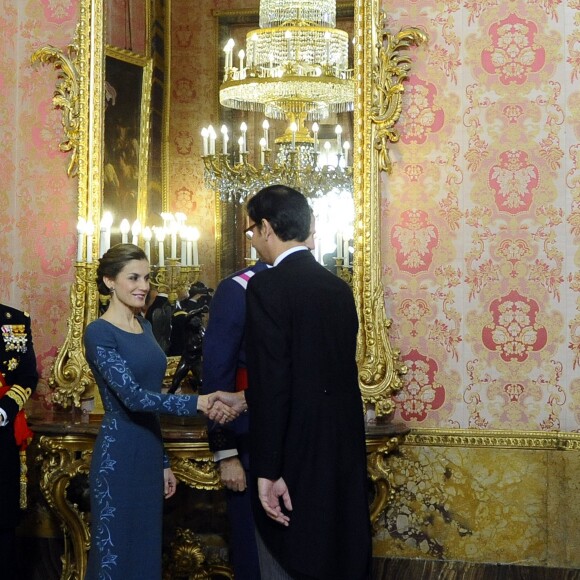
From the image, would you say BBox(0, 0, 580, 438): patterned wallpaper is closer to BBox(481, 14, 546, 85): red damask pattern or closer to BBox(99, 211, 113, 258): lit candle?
BBox(481, 14, 546, 85): red damask pattern

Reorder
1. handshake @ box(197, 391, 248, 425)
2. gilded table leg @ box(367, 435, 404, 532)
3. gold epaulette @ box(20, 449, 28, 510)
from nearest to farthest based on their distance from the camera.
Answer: handshake @ box(197, 391, 248, 425) → gold epaulette @ box(20, 449, 28, 510) → gilded table leg @ box(367, 435, 404, 532)

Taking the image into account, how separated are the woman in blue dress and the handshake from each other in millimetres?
119

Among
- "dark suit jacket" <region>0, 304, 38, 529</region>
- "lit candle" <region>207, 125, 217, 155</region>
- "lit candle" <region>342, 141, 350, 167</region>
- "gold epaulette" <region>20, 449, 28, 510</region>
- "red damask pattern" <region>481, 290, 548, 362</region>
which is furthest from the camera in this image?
"lit candle" <region>207, 125, 217, 155</region>

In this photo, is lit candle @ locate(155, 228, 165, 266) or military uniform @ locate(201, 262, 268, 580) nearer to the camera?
military uniform @ locate(201, 262, 268, 580)

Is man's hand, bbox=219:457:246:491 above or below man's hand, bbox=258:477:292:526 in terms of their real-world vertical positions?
below

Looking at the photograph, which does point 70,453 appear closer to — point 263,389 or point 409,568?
point 409,568

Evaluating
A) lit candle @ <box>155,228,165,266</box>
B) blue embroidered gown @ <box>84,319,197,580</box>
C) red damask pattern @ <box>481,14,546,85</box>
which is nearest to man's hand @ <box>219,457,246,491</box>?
blue embroidered gown @ <box>84,319,197,580</box>

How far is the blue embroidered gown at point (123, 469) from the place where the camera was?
3.04 meters

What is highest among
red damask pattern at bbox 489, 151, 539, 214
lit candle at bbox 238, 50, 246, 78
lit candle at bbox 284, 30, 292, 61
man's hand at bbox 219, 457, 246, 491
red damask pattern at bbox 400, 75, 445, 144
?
lit candle at bbox 284, 30, 292, 61

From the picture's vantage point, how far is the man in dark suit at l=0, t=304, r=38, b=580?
347 centimetres

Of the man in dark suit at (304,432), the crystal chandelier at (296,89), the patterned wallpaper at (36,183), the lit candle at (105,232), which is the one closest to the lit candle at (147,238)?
the lit candle at (105,232)

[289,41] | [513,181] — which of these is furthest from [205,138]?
[513,181]

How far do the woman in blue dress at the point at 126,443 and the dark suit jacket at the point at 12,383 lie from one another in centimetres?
48

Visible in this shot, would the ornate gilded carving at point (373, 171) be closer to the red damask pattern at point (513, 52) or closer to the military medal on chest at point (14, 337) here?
the red damask pattern at point (513, 52)
